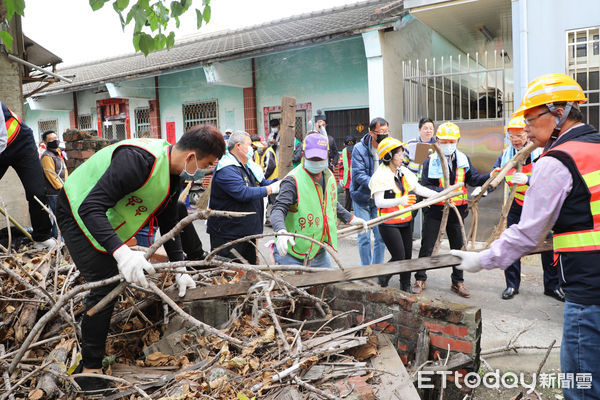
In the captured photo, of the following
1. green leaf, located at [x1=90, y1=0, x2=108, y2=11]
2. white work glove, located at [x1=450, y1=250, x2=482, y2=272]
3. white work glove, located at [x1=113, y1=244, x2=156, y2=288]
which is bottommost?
white work glove, located at [x1=450, y1=250, x2=482, y2=272]

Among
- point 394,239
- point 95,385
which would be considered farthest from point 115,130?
point 95,385

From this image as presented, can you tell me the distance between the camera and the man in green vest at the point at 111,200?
2492 mm

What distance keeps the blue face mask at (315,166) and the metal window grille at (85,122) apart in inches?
590

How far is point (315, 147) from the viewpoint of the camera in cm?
391

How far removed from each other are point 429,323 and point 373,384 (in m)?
0.65

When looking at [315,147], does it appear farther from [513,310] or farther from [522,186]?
[513,310]

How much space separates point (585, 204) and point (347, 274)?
1.27 metres

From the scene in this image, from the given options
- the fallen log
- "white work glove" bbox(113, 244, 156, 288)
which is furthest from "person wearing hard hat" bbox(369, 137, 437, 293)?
"white work glove" bbox(113, 244, 156, 288)

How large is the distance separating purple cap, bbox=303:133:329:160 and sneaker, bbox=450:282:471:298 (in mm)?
2460

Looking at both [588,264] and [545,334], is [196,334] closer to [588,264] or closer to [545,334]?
[588,264]

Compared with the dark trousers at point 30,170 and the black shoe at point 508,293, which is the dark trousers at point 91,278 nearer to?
the dark trousers at point 30,170

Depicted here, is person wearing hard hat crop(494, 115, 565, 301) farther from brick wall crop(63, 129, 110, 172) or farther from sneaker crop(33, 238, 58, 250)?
brick wall crop(63, 129, 110, 172)

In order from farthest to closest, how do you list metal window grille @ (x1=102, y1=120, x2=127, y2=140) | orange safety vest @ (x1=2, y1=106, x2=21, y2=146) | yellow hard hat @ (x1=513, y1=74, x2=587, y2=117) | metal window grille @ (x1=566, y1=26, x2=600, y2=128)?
metal window grille @ (x1=102, y1=120, x2=127, y2=140) < metal window grille @ (x1=566, y1=26, x2=600, y2=128) < orange safety vest @ (x1=2, y1=106, x2=21, y2=146) < yellow hard hat @ (x1=513, y1=74, x2=587, y2=117)

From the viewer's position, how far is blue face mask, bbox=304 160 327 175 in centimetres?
391
